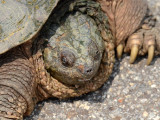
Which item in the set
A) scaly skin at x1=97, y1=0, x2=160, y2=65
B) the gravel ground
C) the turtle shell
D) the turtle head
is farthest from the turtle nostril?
scaly skin at x1=97, y1=0, x2=160, y2=65

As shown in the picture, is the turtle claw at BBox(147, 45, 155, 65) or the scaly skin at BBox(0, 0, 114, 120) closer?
the scaly skin at BBox(0, 0, 114, 120)

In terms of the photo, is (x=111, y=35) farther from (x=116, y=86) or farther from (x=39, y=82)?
(x=39, y=82)

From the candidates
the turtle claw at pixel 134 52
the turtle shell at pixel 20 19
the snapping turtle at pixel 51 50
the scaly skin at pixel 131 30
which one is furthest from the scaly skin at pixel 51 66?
the turtle claw at pixel 134 52

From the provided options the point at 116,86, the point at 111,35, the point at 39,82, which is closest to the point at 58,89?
the point at 39,82

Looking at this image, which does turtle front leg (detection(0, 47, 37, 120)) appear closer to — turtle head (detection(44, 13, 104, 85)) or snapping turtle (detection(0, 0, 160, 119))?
snapping turtle (detection(0, 0, 160, 119))

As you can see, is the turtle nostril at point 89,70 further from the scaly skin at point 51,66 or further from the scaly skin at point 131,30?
the scaly skin at point 131,30

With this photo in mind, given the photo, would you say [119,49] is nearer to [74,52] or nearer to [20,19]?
[74,52]
